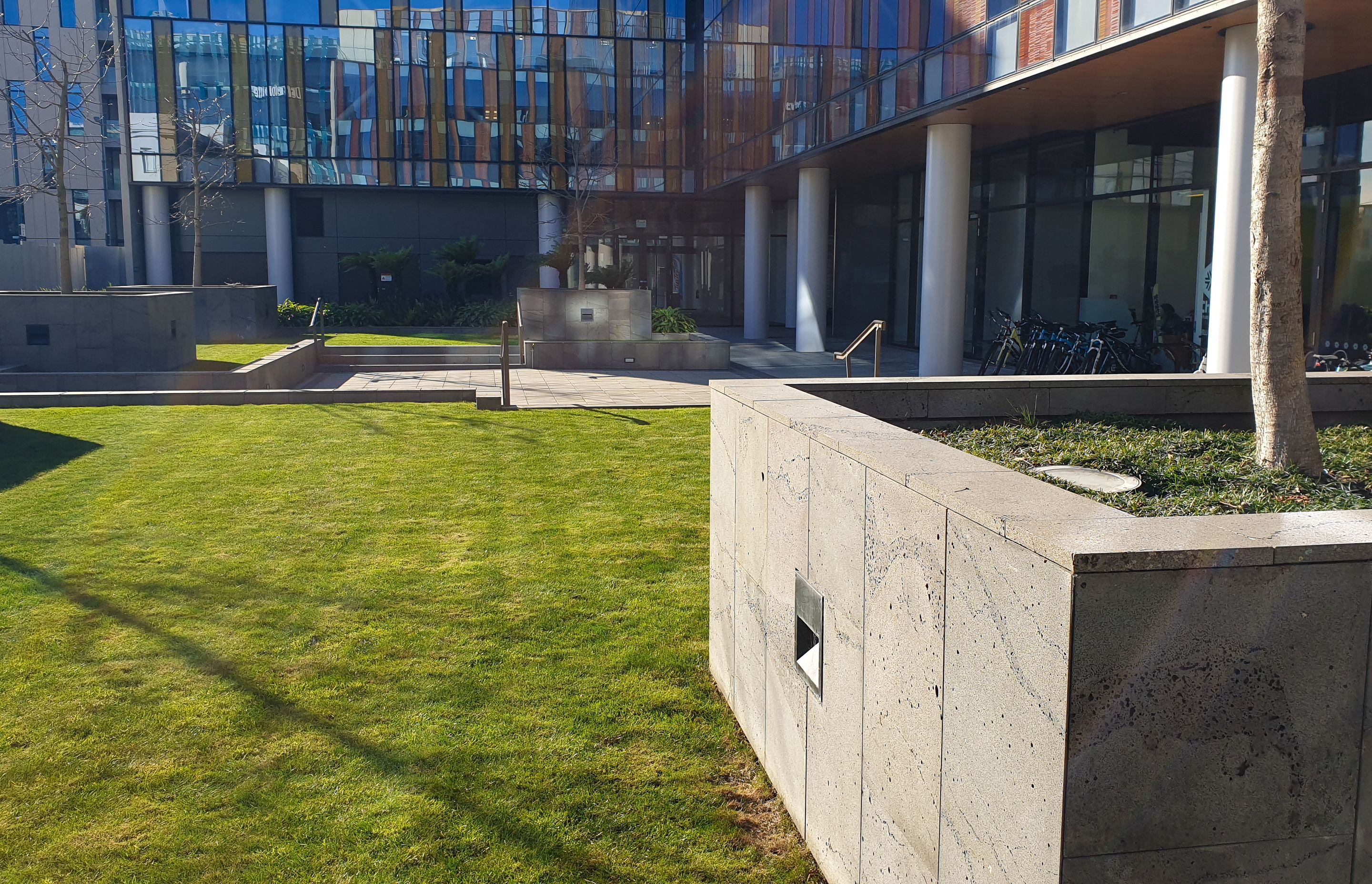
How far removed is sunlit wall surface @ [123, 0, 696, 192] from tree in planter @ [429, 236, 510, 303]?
2.59 meters

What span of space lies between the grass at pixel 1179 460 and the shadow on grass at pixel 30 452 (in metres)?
8.32

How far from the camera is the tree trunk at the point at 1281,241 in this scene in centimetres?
473

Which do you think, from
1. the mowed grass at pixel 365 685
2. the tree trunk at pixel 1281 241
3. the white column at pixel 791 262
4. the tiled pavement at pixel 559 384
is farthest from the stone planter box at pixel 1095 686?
the white column at pixel 791 262

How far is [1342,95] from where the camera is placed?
1414 centimetres

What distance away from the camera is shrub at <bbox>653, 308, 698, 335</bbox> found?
26.7 metres

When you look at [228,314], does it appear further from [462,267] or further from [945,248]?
[945,248]

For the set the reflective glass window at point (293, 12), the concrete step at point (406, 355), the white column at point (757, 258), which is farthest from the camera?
the reflective glass window at point (293, 12)

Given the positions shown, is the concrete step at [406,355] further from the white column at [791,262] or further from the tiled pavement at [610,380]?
the white column at [791,262]

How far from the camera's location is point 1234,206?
12406 millimetres

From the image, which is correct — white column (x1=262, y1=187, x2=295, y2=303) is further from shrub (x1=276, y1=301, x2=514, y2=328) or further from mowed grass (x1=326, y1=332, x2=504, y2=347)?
mowed grass (x1=326, y1=332, x2=504, y2=347)

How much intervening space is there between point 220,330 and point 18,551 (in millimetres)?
22486

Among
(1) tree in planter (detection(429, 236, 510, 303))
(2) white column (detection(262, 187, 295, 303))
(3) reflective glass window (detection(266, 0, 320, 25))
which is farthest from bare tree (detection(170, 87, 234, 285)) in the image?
(1) tree in planter (detection(429, 236, 510, 303))

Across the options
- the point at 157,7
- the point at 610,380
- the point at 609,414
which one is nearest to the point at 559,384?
the point at 610,380

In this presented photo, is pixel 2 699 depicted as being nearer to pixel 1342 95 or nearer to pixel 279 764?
pixel 279 764
